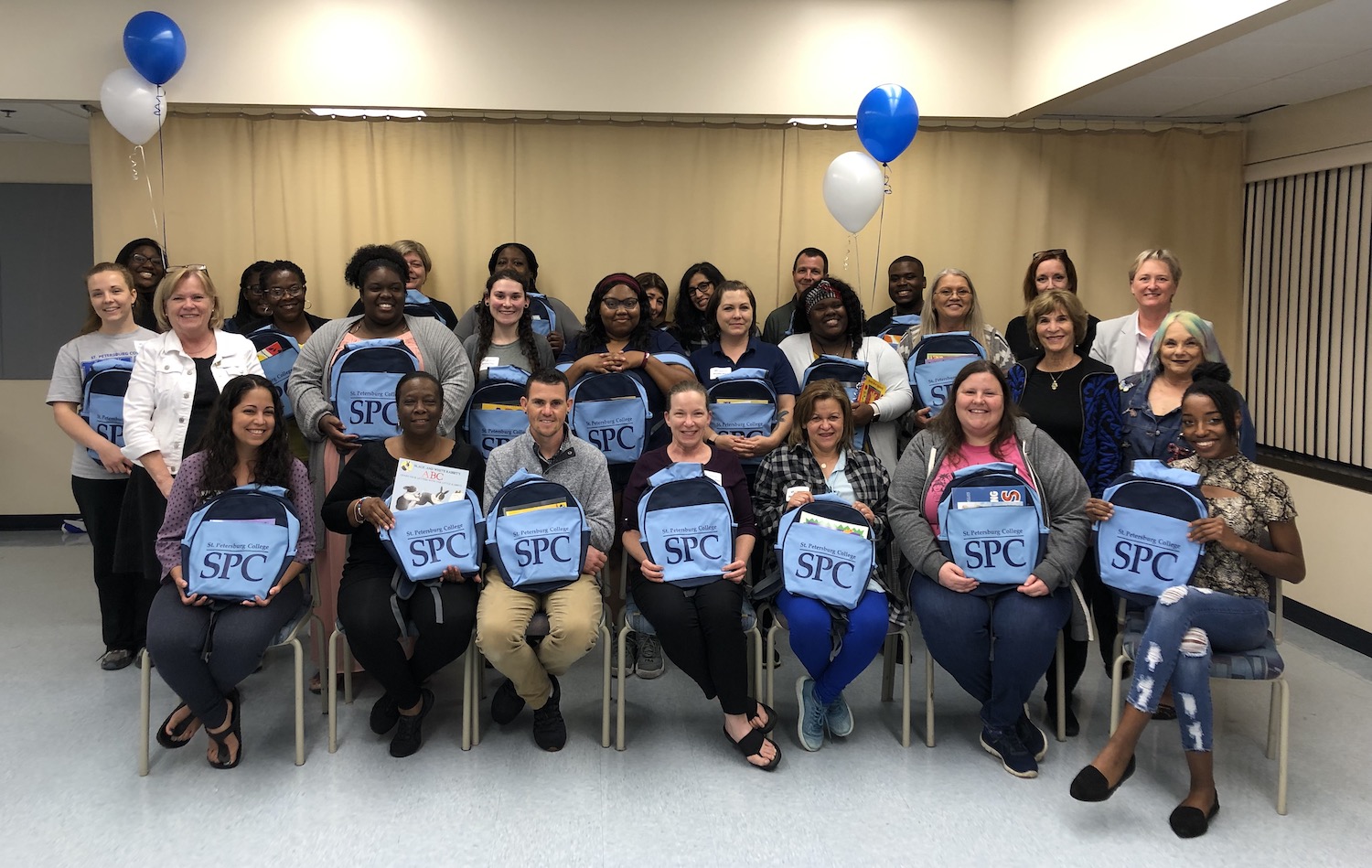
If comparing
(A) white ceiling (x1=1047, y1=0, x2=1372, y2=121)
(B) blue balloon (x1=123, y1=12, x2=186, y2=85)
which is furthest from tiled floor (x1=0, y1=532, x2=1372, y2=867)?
(B) blue balloon (x1=123, y1=12, x2=186, y2=85)

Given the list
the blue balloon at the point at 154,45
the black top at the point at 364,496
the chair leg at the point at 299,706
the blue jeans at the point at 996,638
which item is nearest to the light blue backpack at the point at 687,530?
the black top at the point at 364,496

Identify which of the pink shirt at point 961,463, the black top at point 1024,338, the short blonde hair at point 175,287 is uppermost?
the short blonde hair at point 175,287

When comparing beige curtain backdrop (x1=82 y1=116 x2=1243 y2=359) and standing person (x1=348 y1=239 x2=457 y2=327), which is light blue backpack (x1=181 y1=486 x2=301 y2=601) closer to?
standing person (x1=348 y1=239 x2=457 y2=327)

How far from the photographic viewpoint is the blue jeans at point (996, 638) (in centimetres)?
312

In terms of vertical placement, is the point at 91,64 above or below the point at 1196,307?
above

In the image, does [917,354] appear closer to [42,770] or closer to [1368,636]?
[1368,636]

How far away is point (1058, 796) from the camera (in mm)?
3004

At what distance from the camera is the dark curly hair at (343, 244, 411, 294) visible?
12.1ft

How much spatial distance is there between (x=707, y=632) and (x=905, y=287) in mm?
2552

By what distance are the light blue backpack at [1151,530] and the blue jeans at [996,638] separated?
234 mm

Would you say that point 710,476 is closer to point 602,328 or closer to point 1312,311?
point 602,328

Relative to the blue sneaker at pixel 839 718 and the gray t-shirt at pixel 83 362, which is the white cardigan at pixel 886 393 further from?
the gray t-shirt at pixel 83 362

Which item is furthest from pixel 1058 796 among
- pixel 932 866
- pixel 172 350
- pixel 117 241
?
pixel 117 241

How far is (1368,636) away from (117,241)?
6.95m
